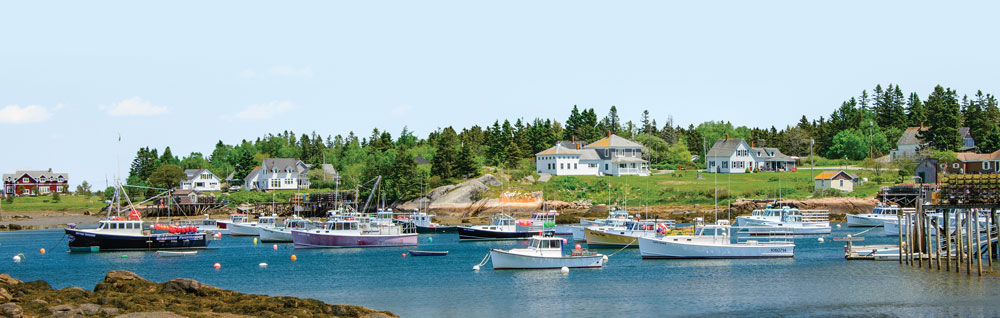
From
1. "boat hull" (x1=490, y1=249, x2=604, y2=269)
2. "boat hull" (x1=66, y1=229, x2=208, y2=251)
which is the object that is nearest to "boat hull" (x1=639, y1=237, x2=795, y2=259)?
"boat hull" (x1=490, y1=249, x2=604, y2=269)

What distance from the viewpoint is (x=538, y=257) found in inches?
2119

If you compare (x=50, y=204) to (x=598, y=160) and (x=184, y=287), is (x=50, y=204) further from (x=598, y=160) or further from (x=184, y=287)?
(x=184, y=287)

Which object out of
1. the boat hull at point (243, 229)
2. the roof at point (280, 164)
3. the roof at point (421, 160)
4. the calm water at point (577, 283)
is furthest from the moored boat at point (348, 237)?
the roof at point (280, 164)

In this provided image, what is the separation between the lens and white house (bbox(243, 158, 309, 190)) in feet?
539

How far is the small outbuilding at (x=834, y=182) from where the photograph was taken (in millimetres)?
113750

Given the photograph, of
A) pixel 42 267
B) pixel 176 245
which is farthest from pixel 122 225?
pixel 42 267

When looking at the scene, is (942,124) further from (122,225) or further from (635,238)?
(122,225)

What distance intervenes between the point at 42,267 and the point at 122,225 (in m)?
12.2

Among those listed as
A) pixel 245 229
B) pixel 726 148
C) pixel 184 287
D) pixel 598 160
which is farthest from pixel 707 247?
pixel 726 148

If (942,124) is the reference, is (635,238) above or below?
below

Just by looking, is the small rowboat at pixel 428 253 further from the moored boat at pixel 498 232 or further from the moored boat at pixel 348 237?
the moored boat at pixel 498 232

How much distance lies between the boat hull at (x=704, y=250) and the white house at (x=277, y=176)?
109 meters

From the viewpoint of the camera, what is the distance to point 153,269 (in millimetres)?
60531

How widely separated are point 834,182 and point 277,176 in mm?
92705
